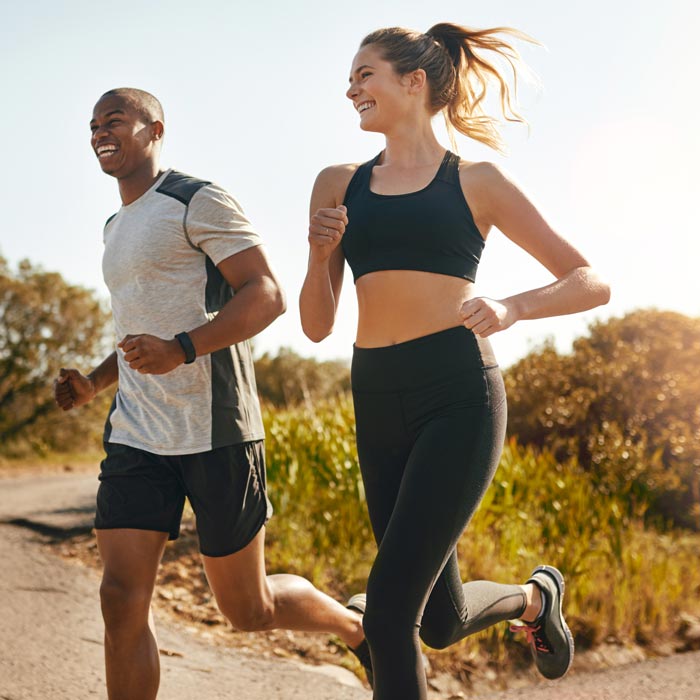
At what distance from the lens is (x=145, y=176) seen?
10.7 ft

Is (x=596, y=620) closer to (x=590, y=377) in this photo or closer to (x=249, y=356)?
(x=249, y=356)

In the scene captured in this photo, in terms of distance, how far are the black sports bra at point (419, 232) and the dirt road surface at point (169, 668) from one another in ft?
7.65

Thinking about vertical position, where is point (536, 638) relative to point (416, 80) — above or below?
below

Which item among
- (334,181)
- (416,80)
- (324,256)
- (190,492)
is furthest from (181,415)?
(416,80)

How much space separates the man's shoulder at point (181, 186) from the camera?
3.11 meters

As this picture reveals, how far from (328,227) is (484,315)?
0.60 meters

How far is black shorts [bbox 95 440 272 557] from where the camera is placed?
116 inches

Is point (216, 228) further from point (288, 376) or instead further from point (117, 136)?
point (288, 376)

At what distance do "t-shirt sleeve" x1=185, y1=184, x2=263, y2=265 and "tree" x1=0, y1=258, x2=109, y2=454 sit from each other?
46.7 feet

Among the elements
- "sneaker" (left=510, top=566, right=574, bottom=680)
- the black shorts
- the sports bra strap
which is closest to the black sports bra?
the sports bra strap

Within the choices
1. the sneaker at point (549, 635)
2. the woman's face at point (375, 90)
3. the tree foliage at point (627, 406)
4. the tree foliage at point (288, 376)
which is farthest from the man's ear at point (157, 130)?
the tree foliage at point (288, 376)

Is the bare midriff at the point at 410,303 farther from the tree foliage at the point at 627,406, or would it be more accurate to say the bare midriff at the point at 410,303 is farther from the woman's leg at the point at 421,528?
the tree foliage at the point at 627,406

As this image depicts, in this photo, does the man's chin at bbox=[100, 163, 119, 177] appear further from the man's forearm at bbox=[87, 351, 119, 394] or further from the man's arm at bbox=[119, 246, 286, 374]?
the man's forearm at bbox=[87, 351, 119, 394]

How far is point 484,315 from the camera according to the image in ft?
7.88
